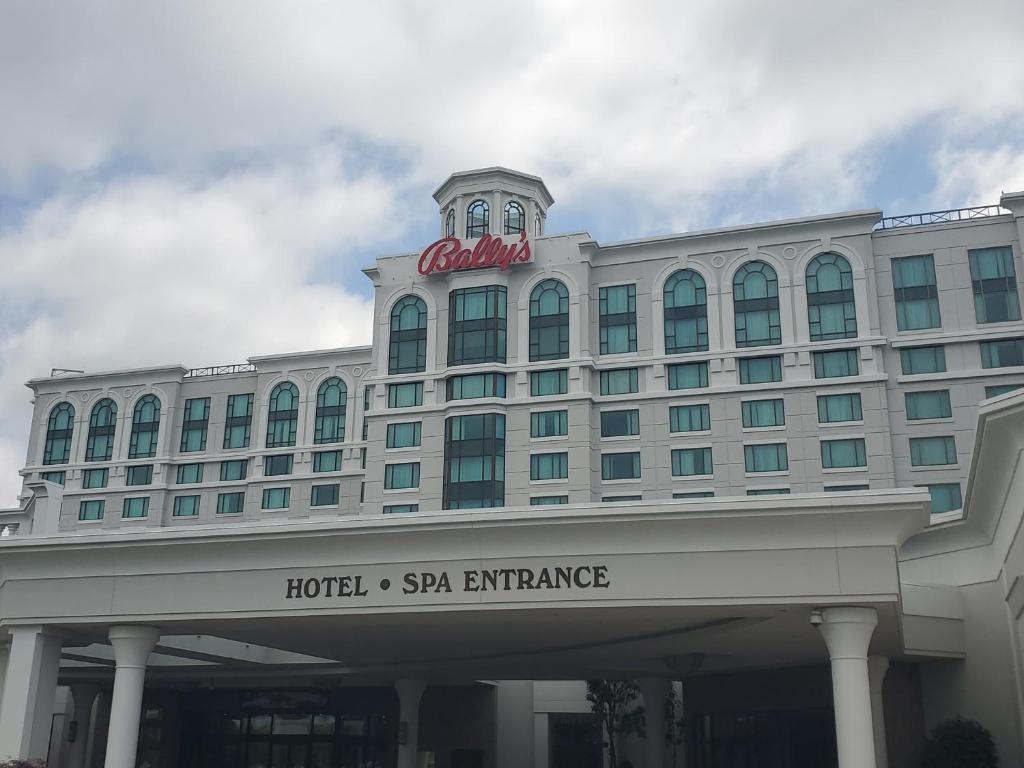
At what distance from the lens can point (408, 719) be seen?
39094 millimetres

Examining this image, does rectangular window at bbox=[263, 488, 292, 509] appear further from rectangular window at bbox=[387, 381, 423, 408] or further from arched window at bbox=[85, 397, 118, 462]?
arched window at bbox=[85, 397, 118, 462]

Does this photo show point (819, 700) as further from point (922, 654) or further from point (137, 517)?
point (137, 517)

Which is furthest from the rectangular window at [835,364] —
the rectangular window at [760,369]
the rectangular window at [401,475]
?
the rectangular window at [401,475]

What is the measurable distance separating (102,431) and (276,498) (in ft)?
49.4

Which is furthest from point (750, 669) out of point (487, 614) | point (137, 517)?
point (137, 517)

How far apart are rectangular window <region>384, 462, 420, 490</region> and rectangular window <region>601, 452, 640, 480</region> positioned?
10018 mm

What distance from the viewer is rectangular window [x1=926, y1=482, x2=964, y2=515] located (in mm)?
52625

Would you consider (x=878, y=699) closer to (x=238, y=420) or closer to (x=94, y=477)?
(x=238, y=420)

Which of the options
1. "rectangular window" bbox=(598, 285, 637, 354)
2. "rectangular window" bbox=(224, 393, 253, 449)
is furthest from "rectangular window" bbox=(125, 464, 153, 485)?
"rectangular window" bbox=(598, 285, 637, 354)

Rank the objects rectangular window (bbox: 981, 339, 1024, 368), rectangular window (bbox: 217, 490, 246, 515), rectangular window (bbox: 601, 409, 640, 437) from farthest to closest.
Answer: rectangular window (bbox: 217, 490, 246, 515) < rectangular window (bbox: 601, 409, 640, 437) < rectangular window (bbox: 981, 339, 1024, 368)

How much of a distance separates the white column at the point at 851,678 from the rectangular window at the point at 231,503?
5726 cm

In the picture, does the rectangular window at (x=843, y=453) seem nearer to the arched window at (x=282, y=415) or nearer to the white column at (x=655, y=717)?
the white column at (x=655, y=717)

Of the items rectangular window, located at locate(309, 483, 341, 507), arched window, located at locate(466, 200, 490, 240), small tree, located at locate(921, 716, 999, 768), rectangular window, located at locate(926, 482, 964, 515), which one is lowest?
small tree, located at locate(921, 716, 999, 768)

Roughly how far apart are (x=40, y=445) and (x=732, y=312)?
4877 cm
